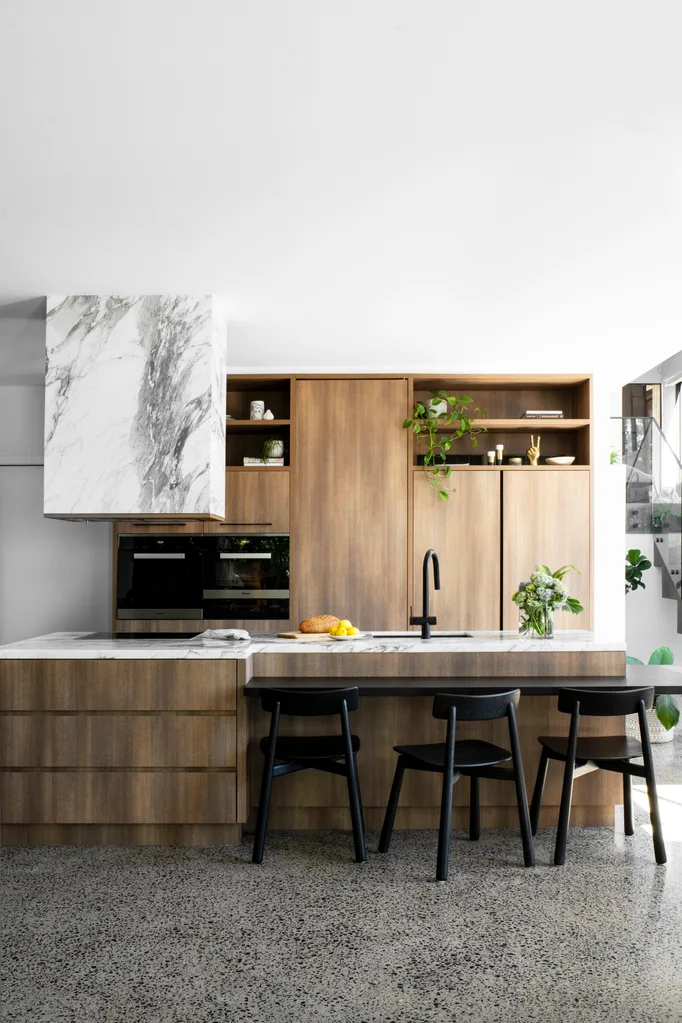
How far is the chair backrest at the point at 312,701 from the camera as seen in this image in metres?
3.71

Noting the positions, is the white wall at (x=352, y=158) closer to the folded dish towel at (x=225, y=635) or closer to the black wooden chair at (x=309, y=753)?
the folded dish towel at (x=225, y=635)

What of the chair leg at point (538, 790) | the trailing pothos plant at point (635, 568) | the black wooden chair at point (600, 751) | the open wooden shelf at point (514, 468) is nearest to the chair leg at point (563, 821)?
the black wooden chair at point (600, 751)

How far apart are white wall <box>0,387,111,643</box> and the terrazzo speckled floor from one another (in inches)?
115

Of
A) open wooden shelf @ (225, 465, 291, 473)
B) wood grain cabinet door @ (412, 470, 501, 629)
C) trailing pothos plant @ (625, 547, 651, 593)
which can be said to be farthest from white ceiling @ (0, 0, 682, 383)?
trailing pothos plant @ (625, 547, 651, 593)

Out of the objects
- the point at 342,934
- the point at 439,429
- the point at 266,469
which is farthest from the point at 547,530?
the point at 342,934

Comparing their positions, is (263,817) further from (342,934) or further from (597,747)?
(597,747)

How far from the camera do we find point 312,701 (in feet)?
12.2

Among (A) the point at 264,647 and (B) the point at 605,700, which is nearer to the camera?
(B) the point at 605,700

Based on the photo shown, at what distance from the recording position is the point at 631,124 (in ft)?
8.83

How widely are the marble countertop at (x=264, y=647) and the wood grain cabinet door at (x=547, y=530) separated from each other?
1593 mm

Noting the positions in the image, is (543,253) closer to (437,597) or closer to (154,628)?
(437,597)

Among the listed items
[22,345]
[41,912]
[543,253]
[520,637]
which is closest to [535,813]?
[520,637]

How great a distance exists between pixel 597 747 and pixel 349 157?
278 centimetres

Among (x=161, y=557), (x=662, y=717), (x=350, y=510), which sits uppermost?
(x=350, y=510)
